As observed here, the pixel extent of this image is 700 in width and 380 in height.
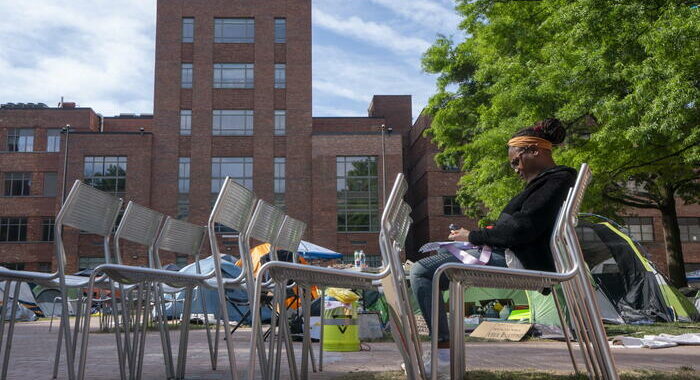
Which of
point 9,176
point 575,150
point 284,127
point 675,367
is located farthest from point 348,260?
point 675,367

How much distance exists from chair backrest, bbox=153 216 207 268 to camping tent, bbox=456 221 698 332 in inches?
344

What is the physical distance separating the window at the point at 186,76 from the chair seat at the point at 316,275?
43530mm

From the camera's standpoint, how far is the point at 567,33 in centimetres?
1449

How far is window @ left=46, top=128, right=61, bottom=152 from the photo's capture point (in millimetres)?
48463

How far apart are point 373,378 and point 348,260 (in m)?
40.1

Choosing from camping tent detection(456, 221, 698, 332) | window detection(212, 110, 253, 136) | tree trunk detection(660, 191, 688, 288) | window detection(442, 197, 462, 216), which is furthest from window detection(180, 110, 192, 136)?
camping tent detection(456, 221, 698, 332)

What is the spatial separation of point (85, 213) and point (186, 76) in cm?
4276

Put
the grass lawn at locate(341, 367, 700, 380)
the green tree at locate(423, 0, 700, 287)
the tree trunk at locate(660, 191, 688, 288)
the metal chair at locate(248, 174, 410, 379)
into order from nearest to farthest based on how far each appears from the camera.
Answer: the metal chair at locate(248, 174, 410, 379) < the grass lawn at locate(341, 367, 700, 380) < the green tree at locate(423, 0, 700, 287) < the tree trunk at locate(660, 191, 688, 288)

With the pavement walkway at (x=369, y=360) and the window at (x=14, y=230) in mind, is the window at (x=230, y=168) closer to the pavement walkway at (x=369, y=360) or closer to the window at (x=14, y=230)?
the window at (x=14, y=230)

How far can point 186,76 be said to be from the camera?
147ft

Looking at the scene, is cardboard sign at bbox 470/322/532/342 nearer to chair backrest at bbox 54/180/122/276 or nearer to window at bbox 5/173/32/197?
chair backrest at bbox 54/180/122/276

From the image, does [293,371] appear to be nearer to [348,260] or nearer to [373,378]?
[373,378]

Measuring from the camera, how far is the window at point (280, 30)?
150 feet

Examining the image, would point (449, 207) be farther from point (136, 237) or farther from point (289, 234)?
point (136, 237)
